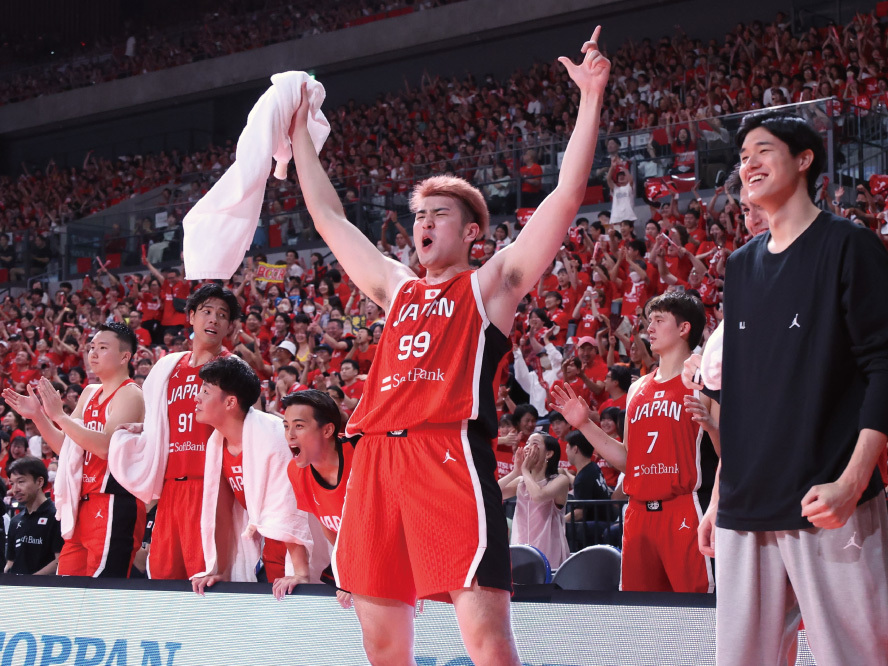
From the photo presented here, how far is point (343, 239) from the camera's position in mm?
3418

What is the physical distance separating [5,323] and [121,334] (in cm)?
1251

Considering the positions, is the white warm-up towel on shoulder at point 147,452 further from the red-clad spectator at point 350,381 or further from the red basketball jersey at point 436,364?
the red-clad spectator at point 350,381

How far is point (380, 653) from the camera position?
9.57ft

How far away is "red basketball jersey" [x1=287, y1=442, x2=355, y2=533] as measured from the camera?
4789mm

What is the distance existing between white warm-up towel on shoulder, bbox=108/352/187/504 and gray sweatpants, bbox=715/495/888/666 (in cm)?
363

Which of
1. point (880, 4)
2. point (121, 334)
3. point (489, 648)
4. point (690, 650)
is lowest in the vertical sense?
point (690, 650)

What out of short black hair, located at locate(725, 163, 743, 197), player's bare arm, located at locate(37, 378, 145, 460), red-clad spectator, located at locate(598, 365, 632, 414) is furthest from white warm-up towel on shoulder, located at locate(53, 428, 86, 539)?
short black hair, located at locate(725, 163, 743, 197)

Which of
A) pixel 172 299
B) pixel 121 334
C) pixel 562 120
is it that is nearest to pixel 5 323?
pixel 172 299

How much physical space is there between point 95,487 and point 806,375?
447 cm

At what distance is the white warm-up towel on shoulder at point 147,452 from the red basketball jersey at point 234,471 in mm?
455

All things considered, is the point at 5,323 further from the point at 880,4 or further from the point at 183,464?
the point at 880,4

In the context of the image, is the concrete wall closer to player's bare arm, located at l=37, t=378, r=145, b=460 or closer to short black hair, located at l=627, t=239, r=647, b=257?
short black hair, located at l=627, t=239, r=647, b=257

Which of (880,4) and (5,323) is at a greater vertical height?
(880,4)

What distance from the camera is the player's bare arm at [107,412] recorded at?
5578 mm
